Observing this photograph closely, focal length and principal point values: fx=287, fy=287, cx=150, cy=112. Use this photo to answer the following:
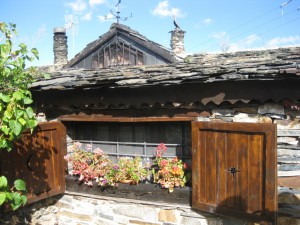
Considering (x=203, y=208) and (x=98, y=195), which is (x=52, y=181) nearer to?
(x=98, y=195)

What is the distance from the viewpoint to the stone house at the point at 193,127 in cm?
334

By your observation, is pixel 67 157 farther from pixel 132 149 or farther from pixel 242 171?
pixel 242 171

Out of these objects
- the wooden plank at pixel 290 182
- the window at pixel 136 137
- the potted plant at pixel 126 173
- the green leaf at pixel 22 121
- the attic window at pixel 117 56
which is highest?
the attic window at pixel 117 56

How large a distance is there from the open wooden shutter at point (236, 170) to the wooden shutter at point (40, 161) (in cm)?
234

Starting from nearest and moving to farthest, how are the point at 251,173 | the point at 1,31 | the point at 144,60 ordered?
the point at 1,31, the point at 251,173, the point at 144,60

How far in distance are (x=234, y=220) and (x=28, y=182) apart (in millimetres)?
3006

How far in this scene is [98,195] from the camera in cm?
467

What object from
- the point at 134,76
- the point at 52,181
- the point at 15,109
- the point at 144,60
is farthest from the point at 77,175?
the point at 144,60

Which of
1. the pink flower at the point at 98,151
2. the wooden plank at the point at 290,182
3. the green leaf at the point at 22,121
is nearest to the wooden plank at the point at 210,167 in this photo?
the wooden plank at the point at 290,182

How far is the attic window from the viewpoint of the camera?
9.19 meters

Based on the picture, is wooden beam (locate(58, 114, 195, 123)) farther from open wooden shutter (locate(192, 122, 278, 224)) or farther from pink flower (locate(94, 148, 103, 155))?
pink flower (locate(94, 148, 103, 155))

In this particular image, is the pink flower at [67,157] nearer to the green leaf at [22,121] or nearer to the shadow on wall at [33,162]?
the shadow on wall at [33,162]

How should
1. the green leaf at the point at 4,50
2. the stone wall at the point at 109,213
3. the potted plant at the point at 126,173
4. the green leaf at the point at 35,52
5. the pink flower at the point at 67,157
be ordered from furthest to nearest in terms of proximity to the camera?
1. the pink flower at the point at 67,157
2. the potted plant at the point at 126,173
3. the stone wall at the point at 109,213
4. the green leaf at the point at 35,52
5. the green leaf at the point at 4,50

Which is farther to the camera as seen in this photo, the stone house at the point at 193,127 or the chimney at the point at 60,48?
the chimney at the point at 60,48
